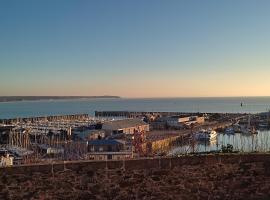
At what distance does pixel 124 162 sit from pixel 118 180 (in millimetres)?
330

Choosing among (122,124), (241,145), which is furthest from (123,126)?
(241,145)

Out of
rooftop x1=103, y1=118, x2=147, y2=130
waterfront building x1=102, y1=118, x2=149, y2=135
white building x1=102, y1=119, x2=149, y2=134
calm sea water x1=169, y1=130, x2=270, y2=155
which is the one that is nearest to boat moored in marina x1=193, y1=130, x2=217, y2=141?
calm sea water x1=169, y1=130, x2=270, y2=155

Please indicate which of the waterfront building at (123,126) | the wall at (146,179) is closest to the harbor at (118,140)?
the waterfront building at (123,126)

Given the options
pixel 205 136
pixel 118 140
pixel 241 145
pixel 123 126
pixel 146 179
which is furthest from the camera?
pixel 123 126

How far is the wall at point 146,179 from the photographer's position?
6883 mm

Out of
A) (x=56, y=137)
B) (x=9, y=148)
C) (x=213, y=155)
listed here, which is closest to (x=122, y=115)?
(x=56, y=137)

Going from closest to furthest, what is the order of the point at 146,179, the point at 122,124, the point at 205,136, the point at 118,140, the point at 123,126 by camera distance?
the point at 146,179
the point at 118,140
the point at 205,136
the point at 123,126
the point at 122,124

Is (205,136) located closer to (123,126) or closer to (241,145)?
(123,126)

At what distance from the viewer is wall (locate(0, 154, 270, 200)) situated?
271 inches

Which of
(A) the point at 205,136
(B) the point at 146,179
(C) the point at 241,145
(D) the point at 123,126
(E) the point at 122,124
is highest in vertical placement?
(B) the point at 146,179

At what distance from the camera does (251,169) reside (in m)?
7.40

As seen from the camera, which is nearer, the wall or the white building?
the wall

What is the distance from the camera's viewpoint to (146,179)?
7.18m

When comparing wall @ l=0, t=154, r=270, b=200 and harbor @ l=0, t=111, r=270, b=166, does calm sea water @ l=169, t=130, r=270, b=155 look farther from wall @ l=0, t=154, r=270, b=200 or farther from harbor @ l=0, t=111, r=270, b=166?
wall @ l=0, t=154, r=270, b=200
